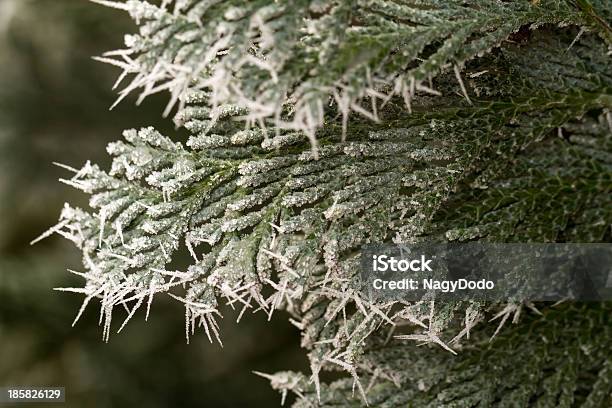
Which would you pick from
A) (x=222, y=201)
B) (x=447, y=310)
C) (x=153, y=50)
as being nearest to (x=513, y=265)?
(x=447, y=310)

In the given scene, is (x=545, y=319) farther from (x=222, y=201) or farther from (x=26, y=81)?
(x=26, y=81)

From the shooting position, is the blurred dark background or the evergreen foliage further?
the blurred dark background

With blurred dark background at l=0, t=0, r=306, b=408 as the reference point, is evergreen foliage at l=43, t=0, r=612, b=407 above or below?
above
